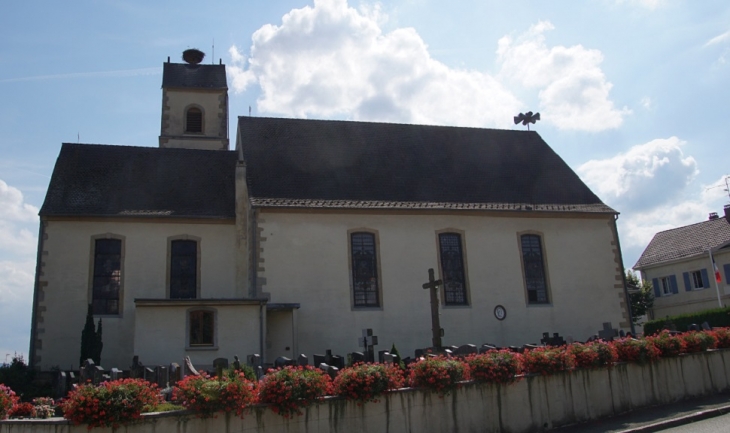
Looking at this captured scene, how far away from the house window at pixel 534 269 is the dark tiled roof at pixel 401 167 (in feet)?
4.79

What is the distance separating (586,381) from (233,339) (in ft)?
35.3

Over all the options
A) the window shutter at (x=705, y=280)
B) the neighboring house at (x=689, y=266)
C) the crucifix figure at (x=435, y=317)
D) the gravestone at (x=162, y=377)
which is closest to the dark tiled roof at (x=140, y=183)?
the crucifix figure at (x=435, y=317)

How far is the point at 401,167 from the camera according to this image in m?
26.6

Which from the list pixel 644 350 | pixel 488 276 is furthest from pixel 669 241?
pixel 644 350

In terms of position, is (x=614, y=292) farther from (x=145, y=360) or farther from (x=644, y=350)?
(x=145, y=360)

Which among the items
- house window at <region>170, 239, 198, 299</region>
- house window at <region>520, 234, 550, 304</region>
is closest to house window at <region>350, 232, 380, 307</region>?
house window at <region>170, 239, 198, 299</region>

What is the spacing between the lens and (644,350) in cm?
1409

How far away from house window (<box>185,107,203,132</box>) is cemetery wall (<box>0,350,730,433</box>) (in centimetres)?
2643

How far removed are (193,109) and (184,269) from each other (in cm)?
1408

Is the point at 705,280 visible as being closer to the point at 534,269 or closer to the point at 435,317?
the point at 534,269

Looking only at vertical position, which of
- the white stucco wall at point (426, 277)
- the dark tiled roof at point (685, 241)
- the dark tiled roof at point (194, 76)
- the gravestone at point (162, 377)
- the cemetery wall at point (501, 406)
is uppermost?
the dark tiled roof at point (194, 76)

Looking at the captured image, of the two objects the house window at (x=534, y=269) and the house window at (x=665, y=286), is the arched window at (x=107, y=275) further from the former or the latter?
the house window at (x=665, y=286)

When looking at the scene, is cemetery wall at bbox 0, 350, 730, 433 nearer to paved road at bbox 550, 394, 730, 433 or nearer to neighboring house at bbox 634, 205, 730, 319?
paved road at bbox 550, 394, 730, 433

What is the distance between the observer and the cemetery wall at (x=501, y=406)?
31.5ft
